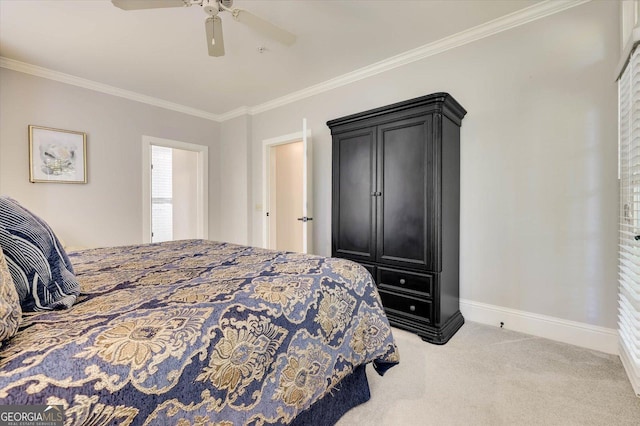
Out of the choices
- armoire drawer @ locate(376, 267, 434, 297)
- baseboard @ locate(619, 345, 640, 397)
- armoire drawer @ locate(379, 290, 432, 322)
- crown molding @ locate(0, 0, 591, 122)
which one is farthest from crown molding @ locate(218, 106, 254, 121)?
baseboard @ locate(619, 345, 640, 397)

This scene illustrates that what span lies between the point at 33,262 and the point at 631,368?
9.25 feet

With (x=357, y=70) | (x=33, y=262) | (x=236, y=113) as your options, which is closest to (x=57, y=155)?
(x=236, y=113)

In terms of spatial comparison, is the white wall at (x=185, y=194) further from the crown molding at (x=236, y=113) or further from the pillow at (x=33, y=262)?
the pillow at (x=33, y=262)

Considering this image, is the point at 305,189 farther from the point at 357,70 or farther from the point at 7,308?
the point at 7,308

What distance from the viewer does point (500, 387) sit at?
1647mm

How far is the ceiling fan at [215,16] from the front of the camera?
1.71 metres

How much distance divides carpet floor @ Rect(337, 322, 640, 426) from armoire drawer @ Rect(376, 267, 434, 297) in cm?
42

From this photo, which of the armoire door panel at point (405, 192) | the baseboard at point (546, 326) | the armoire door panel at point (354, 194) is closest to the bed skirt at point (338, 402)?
the armoire door panel at point (405, 192)

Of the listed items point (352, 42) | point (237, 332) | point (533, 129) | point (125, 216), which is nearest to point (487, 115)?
point (533, 129)

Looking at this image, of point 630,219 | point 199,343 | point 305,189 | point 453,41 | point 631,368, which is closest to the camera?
point 199,343

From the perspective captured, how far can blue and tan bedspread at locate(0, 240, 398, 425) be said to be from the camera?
0.62 m

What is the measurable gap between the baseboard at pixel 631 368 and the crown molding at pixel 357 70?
2.43 metres

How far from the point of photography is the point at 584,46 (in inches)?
83.2

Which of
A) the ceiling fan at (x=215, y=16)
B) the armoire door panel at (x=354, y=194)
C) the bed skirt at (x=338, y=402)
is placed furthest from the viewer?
the armoire door panel at (x=354, y=194)
